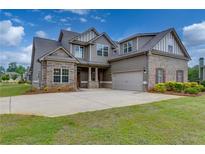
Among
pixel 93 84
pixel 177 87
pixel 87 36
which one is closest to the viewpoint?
pixel 177 87

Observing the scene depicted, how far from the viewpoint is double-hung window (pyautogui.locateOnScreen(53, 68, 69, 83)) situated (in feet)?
46.6

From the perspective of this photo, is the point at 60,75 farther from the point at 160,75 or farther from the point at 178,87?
the point at 178,87

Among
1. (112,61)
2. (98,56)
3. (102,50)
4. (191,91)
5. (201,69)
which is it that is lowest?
(191,91)

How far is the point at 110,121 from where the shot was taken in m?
4.61

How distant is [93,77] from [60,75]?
19.5 ft

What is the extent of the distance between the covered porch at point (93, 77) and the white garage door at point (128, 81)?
1185 mm

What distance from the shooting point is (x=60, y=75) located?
47.4 ft

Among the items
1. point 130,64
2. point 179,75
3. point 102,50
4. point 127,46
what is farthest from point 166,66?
point 102,50

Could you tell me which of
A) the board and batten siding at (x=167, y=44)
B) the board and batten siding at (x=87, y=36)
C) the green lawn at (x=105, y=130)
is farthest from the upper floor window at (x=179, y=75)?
the green lawn at (x=105, y=130)

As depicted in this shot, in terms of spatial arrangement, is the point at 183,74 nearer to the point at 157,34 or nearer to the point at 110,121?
the point at 157,34

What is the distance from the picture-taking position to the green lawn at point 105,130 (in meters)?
3.31

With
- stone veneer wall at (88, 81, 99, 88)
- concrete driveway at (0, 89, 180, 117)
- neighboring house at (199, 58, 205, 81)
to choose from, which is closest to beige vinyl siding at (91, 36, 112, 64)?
stone veneer wall at (88, 81, 99, 88)
